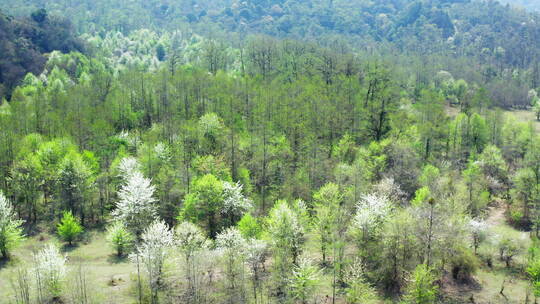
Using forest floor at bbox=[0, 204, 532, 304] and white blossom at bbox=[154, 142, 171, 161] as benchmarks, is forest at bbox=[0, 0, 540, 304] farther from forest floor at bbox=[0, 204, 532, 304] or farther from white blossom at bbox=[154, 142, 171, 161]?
white blossom at bbox=[154, 142, 171, 161]

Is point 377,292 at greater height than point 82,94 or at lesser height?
lesser

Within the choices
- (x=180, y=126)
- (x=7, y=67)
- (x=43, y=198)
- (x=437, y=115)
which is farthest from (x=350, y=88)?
(x=7, y=67)

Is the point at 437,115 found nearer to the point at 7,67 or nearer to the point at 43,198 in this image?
the point at 43,198

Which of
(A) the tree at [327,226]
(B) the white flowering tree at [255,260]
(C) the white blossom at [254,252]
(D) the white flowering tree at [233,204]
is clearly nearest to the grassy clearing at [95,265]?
(B) the white flowering tree at [255,260]

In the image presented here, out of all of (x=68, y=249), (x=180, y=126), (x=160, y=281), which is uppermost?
(x=180, y=126)

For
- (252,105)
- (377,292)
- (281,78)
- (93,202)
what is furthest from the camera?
(281,78)

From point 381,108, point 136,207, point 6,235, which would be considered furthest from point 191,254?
point 381,108

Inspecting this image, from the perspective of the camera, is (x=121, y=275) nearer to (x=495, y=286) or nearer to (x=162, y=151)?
(x=162, y=151)
